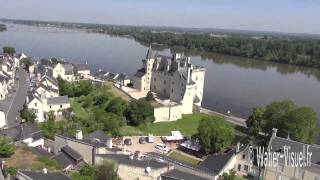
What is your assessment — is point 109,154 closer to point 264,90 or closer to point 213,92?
point 213,92

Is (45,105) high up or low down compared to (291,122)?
down

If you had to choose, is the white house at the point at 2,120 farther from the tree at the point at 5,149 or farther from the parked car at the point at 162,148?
the parked car at the point at 162,148

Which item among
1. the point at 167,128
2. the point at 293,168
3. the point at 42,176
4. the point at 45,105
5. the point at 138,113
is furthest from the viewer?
the point at 167,128

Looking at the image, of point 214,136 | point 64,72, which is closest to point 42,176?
point 214,136

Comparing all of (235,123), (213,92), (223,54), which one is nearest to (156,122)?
(235,123)

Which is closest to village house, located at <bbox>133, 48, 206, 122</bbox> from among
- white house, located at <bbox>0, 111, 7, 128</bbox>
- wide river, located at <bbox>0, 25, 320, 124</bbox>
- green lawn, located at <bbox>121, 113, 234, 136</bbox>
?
green lawn, located at <bbox>121, 113, 234, 136</bbox>

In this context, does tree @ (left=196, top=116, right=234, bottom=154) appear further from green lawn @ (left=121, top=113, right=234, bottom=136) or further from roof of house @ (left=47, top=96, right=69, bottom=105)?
roof of house @ (left=47, top=96, right=69, bottom=105)

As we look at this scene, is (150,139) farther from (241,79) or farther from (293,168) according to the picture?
(241,79)

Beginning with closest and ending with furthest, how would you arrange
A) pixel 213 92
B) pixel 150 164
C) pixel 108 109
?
pixel 150 164
pixel 108 109
pixel 213 92
